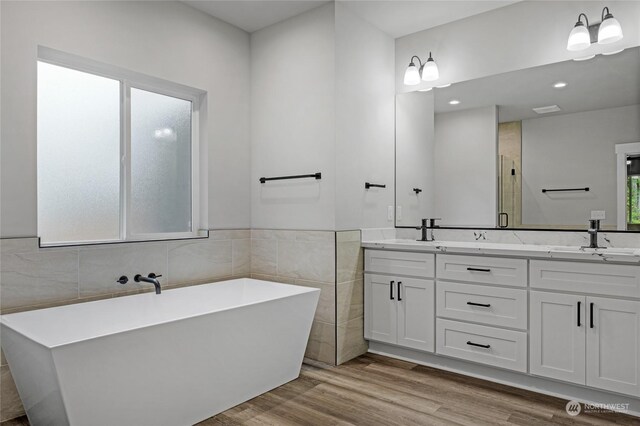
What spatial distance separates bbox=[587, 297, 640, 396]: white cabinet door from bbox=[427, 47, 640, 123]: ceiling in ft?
4.45

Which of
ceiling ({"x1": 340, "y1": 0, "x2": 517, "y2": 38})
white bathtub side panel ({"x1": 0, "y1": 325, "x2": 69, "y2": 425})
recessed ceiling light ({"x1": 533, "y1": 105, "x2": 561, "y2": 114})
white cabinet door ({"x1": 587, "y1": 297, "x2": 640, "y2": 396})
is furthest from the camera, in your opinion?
ceiling ({"x1": 340, "y1": 0, "x2": 517, "y2": 38})

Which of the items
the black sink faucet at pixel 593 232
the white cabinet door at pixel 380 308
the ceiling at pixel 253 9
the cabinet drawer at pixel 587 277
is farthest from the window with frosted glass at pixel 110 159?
the black sink faucet at pixel 593 232

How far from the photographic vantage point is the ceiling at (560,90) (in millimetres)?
2826

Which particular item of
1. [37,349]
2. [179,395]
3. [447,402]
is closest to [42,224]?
[37,349]

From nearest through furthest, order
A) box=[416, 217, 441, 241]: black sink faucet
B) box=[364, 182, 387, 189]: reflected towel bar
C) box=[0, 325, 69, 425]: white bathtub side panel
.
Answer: box=[0, 325, 69, 425]: white bathtub side panel → box=[364, 182, 387, 189]: reflected towel bar → box=[416, 217, 441, 241]: black sink faucet

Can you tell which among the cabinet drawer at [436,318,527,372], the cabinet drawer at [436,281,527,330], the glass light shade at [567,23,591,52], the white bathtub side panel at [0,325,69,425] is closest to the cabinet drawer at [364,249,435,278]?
the cabinet drawer at [436,281,527,330]

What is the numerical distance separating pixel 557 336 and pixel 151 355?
88.6 inches

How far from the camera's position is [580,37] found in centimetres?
284

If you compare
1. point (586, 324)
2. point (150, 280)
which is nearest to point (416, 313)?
point (586, 324)

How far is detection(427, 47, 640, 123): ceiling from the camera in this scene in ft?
9.27

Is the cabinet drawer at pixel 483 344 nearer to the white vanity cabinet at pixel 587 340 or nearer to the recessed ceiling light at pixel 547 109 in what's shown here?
the white vanity cabinet at pixel 587 340

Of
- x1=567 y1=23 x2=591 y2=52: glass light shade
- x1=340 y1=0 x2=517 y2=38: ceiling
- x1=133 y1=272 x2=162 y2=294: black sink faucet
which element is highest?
x1=340 y1=0 x2=517 y2=38: ceiling

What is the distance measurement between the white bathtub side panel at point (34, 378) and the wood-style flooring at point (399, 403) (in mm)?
750

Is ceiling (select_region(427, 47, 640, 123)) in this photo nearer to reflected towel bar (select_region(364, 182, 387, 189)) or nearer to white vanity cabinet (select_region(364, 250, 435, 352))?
reflected towel bar (select_region(364, 182, 387, 189))
